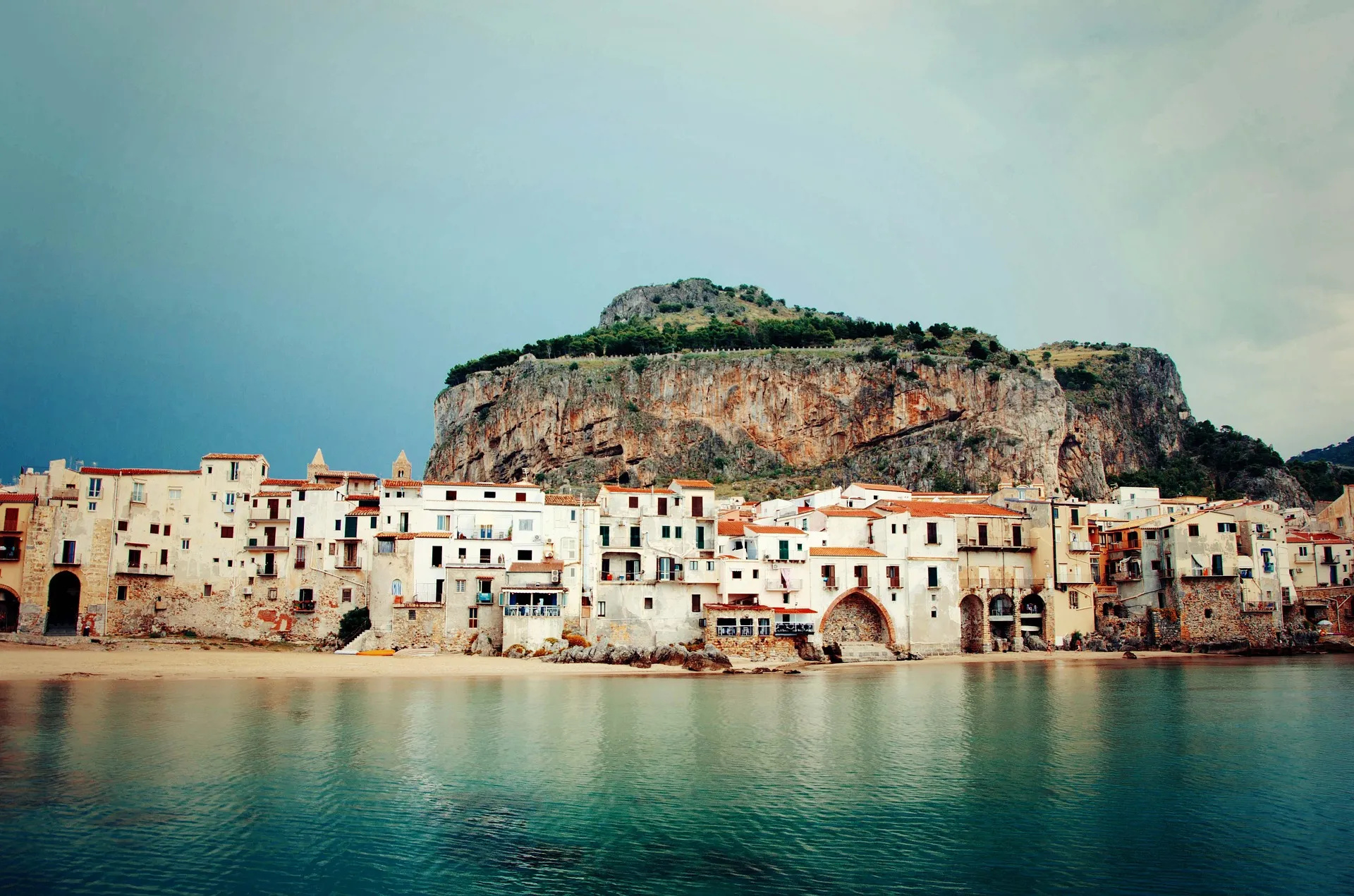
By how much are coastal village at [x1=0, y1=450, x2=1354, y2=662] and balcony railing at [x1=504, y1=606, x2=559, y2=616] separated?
10 centimetres

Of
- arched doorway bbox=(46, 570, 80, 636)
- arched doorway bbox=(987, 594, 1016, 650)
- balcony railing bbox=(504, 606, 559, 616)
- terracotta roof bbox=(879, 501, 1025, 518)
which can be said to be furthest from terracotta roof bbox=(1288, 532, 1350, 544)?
arched doorway bbox=(46, 570, 80, 636)

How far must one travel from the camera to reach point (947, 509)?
7231 cm

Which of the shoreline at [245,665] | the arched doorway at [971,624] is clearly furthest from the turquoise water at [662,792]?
the arched doorway at [971,624]

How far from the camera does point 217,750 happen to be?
31.7 metres

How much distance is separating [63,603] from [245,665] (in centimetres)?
1468

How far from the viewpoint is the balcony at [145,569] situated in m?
58.6

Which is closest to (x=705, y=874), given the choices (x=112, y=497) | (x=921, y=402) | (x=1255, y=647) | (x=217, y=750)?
(x=217, y=750)

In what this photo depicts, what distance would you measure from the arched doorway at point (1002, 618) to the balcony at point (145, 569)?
168ft

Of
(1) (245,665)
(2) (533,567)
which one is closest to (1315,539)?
(2) (533,567)

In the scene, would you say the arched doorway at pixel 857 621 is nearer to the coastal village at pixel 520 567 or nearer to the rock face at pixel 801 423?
the coastal village at pixel 520 567

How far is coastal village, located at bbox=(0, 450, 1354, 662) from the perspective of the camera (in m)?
58.1

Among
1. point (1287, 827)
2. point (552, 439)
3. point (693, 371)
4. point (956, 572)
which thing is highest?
point (693, 371)

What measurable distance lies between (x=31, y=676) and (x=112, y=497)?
14011 millimetres

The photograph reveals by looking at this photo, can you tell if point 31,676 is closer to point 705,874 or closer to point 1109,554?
point 705,874
